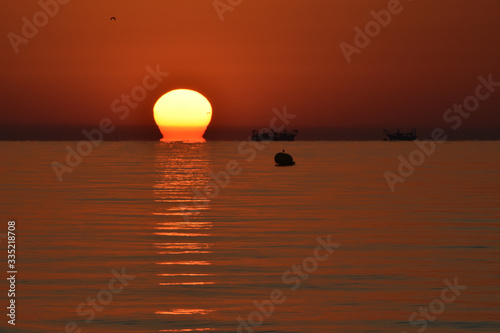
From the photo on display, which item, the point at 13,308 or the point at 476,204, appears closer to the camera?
the point at 13,308

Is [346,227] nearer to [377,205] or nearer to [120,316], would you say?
[377,205]

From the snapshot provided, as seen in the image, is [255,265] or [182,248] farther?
[182,248]

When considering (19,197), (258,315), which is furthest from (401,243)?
(19,197)

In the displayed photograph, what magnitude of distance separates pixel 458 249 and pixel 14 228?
18935mm

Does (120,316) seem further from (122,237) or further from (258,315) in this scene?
(122,237)

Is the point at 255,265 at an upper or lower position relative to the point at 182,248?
lower

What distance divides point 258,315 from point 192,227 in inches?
676

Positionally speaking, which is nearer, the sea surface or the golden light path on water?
the sea surface

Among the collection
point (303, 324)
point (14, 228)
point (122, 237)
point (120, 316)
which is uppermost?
point (14, 228)

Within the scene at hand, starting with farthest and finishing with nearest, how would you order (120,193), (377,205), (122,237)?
(120,193) → (377,205) → (122,237)

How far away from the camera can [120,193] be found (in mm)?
55906

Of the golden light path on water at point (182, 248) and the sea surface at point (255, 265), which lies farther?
the golden light path on water at point (182, 248)

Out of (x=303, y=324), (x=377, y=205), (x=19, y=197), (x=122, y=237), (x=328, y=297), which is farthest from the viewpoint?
(x=19, y=197)

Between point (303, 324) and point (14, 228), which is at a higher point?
point (14, 228)
